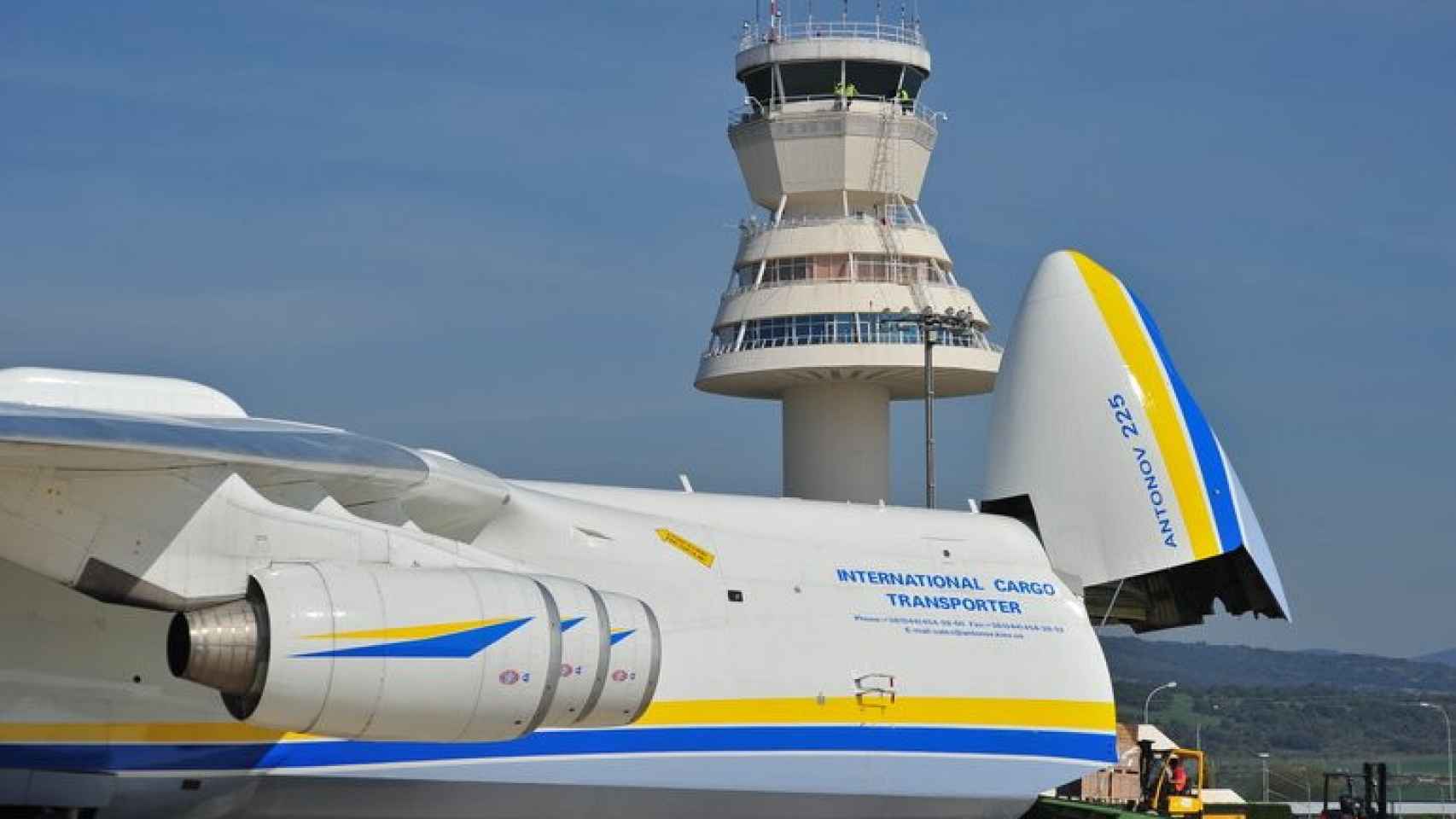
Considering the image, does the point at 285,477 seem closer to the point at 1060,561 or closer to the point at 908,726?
the point at 908,726

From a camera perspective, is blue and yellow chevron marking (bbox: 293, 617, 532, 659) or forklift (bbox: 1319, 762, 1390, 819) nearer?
blue and yellow chevron marking (bbox: 293, 617, 532, 659)

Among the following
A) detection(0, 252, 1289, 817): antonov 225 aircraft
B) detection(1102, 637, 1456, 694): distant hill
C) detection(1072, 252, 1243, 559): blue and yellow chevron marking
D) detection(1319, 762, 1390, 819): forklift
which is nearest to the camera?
detection(0, 252, 1289, 817): antonov 225 aircraft

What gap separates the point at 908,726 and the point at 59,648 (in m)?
5.08

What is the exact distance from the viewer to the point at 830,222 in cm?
3931

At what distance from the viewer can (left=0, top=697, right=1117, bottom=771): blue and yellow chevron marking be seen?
37.0ft

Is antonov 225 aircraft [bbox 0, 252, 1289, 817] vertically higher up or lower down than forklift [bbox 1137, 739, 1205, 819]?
higher up

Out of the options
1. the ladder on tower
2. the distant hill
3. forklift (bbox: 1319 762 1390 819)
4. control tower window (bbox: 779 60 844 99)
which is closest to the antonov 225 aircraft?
forklift (bbox: 1319 762 1390 819)

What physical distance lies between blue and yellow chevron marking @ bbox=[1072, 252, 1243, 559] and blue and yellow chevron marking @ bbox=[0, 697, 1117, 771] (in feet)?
4.76

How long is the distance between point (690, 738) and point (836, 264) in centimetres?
2726

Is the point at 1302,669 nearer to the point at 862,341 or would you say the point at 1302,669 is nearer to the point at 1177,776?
the point at 862,341

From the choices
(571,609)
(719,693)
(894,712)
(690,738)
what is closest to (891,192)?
(894,712)

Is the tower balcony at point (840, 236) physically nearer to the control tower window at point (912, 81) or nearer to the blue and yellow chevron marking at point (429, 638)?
the control tower window at point (912, 81)

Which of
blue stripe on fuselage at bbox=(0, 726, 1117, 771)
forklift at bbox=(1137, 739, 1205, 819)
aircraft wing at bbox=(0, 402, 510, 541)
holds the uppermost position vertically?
aircraft wing at bbox=(0, 402, 510, 541)

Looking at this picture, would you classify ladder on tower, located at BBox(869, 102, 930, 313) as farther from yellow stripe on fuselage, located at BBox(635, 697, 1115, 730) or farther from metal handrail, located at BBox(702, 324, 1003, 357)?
yellow stripe on fuselage, located at BBox(635, 697, 1115, 730)
